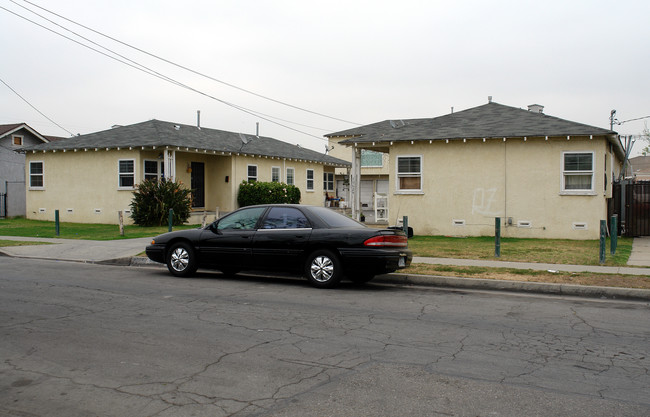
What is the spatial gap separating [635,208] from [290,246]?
1490 cm

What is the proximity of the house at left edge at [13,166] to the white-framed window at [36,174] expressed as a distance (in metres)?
2.86

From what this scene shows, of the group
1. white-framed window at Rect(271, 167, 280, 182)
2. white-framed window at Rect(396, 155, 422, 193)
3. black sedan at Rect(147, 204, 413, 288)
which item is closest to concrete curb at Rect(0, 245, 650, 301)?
black sedan at Rect(147, 204, 413, 288)

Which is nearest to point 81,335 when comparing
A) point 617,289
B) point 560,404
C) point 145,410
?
point 145,410

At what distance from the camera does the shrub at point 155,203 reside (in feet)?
75.3

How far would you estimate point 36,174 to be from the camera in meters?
27.9

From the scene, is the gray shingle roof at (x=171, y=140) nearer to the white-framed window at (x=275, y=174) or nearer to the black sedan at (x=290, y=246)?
the white-framed window at (x=275, y=174)

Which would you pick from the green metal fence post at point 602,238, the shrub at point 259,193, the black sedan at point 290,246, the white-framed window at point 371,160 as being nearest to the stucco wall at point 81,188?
the shrub at point 259,193

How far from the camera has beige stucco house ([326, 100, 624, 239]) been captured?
722 inches

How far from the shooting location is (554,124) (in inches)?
750

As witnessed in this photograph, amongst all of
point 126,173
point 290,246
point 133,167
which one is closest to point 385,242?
point 290,246

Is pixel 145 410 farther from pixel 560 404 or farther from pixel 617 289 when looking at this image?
pixel 617 289

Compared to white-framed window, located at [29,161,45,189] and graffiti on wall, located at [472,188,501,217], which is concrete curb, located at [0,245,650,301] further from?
white-framed window, located at [29,161,45,189]

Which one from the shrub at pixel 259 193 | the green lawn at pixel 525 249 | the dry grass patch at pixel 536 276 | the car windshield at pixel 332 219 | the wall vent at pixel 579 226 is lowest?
the dry grass patch at pixel 536 276

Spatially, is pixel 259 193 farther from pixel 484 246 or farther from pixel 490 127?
pixel 484 246
